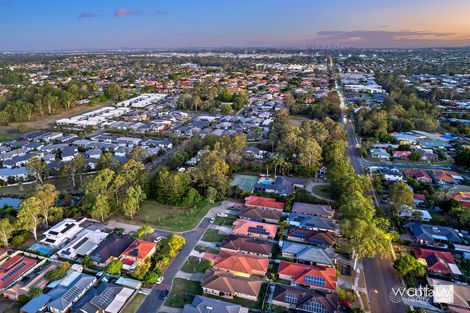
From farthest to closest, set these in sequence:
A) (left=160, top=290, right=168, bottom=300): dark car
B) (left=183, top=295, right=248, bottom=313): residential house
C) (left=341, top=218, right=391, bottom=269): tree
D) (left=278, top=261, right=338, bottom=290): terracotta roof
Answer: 1. (left=341, top=218, right=391, bottom=269): tree
2. (left=278, top=261, right=338, bottom=290): terracotta roof
3. (left=160, top=290, right=168, bottom=300): dark car
4. (left=183, top=295, right=248, bottom=313): residential house

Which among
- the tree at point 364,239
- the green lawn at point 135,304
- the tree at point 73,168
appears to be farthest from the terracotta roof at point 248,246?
the tree at point 73,168

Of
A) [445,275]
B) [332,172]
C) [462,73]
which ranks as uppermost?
[462,73]

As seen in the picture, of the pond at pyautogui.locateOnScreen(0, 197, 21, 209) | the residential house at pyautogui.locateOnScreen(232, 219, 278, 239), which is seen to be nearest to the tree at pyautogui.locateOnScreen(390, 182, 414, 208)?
the residential house at pyautogui.locateOnScreen(232, 219, 278, 239)

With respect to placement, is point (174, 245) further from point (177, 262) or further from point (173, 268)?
point (173, 268)

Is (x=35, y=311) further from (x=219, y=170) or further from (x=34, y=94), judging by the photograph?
(x=34, y=94)

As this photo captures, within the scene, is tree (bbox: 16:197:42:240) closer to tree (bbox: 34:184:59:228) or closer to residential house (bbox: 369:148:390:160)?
tree (bbox: 34:184:59:228)

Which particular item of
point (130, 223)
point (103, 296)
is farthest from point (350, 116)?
point (103, 296)
